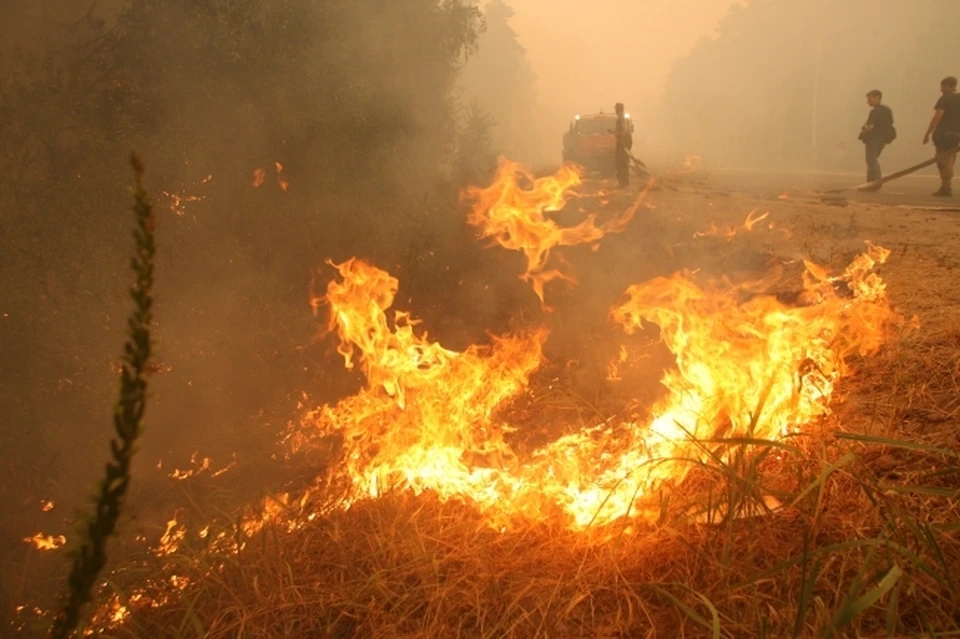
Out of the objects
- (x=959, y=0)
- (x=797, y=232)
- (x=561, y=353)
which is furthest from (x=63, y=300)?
(x=959, y=0)

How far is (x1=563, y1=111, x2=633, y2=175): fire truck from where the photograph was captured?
61.8ft

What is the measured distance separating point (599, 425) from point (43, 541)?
4.77 meters

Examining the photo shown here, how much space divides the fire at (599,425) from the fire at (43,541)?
2027 mm

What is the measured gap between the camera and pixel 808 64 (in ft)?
117

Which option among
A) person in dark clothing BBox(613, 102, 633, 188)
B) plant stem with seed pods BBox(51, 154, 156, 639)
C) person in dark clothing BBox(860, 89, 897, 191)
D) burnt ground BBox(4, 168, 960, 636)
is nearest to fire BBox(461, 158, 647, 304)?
burnt ground BBox(4, 168, 960, 636)

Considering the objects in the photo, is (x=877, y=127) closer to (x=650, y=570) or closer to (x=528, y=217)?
(x=528, y=217)

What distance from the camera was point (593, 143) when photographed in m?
19.2

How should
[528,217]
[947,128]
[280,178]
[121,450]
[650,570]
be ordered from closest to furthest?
[121,450], [650,570], [528,217], [280,178], [947,128]

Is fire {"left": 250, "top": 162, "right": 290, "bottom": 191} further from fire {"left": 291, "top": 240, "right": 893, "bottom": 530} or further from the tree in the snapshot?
the tree

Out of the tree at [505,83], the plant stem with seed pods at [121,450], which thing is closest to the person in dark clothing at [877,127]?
the plant stem with seed pods at [121,450]

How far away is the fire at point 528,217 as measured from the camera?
756 centimetres

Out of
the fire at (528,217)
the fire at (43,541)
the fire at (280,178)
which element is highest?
the fire at (280,178)

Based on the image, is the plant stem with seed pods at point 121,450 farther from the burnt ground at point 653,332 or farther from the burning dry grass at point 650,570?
the burnt ground at point 653,332

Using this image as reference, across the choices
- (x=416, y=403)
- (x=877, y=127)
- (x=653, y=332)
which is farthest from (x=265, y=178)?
(x=877, y=127)
